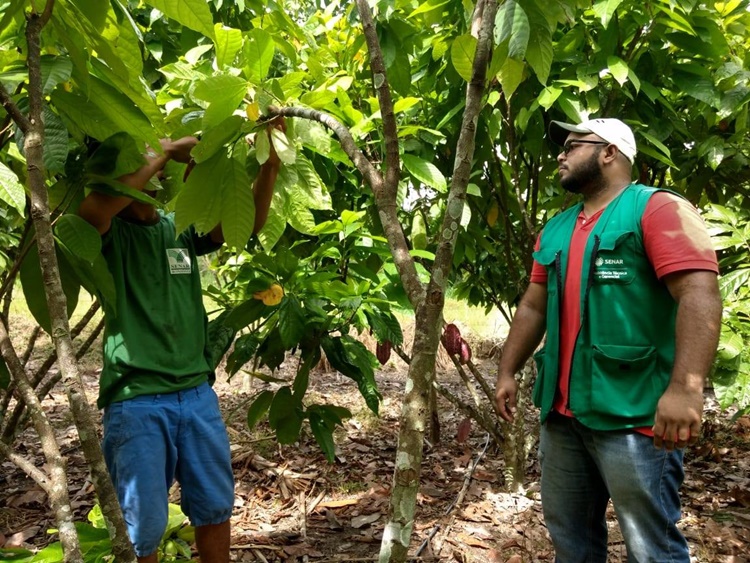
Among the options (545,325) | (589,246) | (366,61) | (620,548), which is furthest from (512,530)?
(366,61)

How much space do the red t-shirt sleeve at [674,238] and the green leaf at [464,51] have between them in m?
0.63

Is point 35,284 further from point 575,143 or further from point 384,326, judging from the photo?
point 575,143

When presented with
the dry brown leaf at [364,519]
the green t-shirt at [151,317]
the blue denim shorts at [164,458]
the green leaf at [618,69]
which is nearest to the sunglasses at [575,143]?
the green leaf at [618,69]

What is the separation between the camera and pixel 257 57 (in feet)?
3.94

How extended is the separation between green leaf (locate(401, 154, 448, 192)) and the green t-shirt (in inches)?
28.3

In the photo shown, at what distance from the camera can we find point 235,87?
108 centimetres

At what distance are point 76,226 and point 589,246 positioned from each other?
1.21m

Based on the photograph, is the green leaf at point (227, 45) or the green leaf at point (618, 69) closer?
the green leaf at point (227, 45)

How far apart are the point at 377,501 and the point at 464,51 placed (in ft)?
7.58

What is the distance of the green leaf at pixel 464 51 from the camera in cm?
118

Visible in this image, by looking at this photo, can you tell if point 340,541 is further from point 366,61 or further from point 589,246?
point 366,61

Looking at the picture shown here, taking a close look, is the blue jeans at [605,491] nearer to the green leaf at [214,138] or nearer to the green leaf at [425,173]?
the green leaf at [425,173]

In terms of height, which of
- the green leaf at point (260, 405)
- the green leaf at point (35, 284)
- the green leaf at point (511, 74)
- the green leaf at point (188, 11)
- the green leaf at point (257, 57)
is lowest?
the green leaf at point (260, 405)

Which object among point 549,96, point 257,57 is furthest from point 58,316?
point 549,96
